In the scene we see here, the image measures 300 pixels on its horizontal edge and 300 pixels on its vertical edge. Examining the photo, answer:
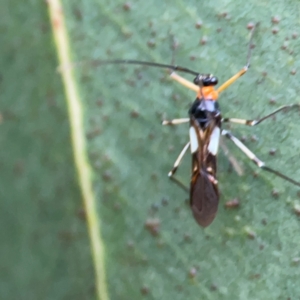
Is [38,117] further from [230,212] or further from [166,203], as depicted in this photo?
[230,212]

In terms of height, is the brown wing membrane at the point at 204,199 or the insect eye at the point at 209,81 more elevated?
the insect eye at the point at 209,81

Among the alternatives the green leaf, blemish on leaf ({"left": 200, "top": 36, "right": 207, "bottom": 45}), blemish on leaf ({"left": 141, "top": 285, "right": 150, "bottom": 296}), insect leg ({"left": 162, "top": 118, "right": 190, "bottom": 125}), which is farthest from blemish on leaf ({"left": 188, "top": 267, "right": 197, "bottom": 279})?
blemish on leaf ({"left": 200, "top": 36, "right": 207, "bottom": 45})

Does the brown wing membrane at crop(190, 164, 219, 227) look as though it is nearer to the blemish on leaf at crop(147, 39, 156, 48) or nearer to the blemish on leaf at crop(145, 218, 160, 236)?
the blemish on leaf at crop(145, 218, 160, 236)

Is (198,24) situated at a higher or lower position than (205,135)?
higher

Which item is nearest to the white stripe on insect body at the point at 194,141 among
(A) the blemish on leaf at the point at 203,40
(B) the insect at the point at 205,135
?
(B) the insect at the point at 205,135

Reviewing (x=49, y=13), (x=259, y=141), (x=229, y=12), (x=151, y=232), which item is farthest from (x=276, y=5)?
(x=151, y=232)

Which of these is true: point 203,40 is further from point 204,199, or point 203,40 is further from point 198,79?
point 204,199

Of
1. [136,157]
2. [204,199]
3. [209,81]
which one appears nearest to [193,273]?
[204,199]

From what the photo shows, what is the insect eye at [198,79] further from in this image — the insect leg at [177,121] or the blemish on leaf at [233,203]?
the blemish on leaf at [233,203]
